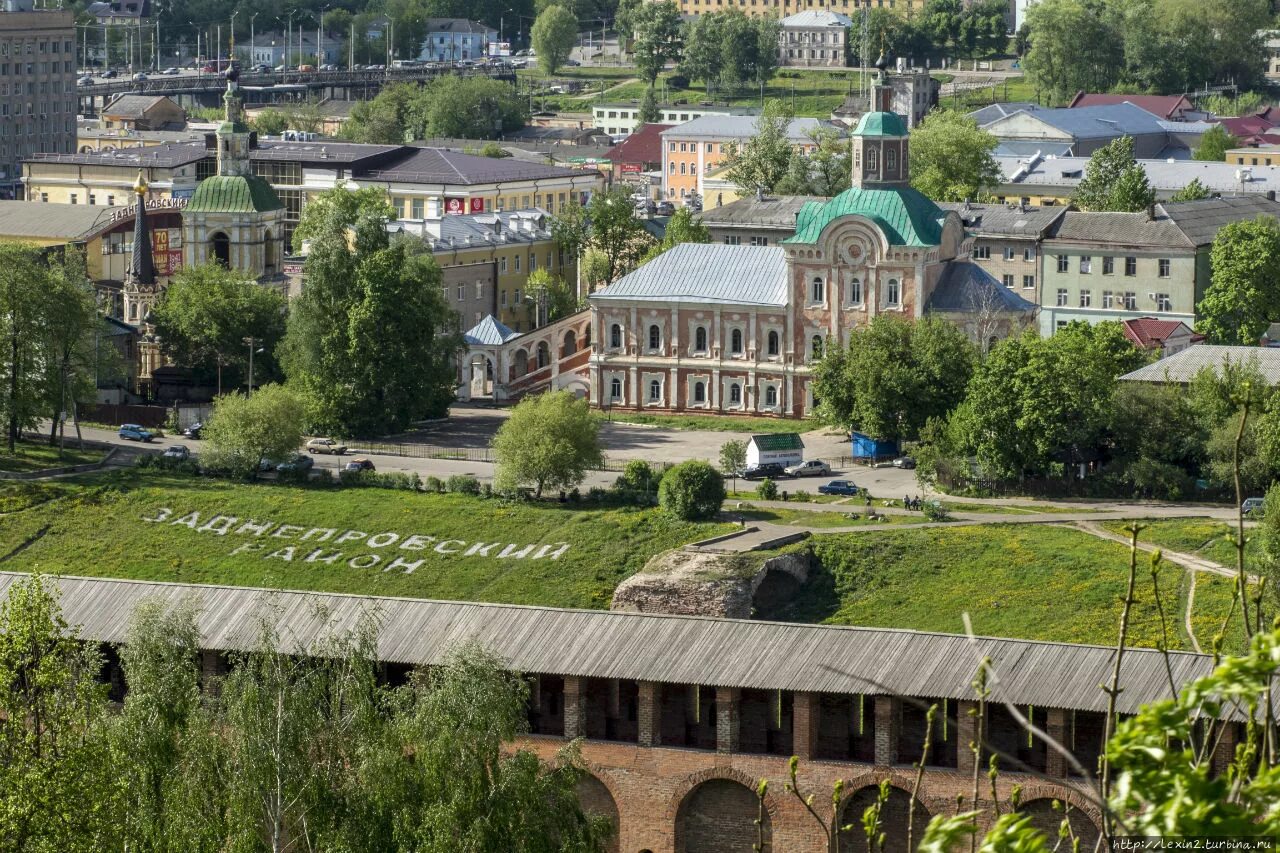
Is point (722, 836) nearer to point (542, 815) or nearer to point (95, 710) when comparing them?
point (542, 815)

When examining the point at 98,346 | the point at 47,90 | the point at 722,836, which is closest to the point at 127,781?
the point at 722,836

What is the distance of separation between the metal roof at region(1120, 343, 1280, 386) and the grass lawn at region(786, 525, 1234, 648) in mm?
10550

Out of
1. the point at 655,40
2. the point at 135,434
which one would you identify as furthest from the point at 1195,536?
the point at 655,40

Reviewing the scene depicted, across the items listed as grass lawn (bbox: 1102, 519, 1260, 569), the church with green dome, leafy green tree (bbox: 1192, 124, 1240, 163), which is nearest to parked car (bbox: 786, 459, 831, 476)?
the church with green dome

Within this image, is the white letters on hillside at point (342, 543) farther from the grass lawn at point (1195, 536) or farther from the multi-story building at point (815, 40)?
the multi-story building at point (815, 40)

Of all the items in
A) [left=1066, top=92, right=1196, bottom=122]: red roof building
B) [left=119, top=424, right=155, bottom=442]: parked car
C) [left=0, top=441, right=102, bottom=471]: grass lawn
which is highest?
[left=1066, top=92, right=1196, bottom=122]: red roof building

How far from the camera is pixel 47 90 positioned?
6211 inches

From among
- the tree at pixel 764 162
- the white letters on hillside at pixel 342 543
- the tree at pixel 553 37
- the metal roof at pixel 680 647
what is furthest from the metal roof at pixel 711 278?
the tree at pixel 553 37

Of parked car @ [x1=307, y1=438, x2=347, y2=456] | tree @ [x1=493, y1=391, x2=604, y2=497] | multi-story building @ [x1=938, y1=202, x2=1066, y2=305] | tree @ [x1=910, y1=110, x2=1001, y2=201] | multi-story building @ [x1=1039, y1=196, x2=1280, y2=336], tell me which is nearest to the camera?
tree @ [x1=493, y1=391, x2=604, y2=497]

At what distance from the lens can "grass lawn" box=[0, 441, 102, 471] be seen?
257ft

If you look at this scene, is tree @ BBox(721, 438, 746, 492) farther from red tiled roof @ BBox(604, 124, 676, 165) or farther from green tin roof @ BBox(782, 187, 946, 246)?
red tiled roof @ BBox(604, 124, 676, 165)

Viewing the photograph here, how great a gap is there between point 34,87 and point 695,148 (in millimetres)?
42670

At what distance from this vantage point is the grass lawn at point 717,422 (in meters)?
82.7

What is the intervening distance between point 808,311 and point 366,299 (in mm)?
14725
